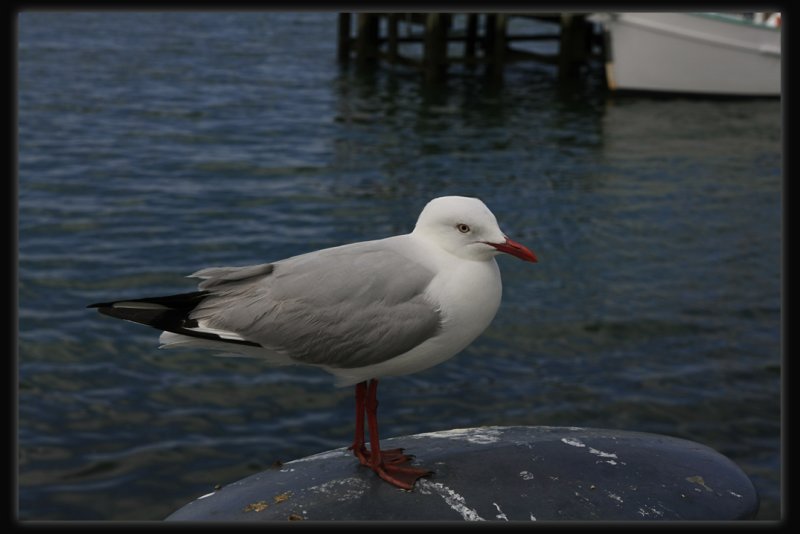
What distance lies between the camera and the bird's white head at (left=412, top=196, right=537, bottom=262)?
479cm

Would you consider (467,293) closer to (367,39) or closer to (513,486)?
(513,486)

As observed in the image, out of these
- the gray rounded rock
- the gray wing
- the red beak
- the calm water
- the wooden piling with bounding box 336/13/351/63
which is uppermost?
the red beak

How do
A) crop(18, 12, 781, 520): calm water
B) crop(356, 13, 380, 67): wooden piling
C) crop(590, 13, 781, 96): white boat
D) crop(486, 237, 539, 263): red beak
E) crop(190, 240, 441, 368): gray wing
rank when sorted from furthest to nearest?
crop(356, 13, 380, 67): wooden piling
crop(590, 13, 781, 96): white boat
crop(18, 12, 781, 520): calm water
crop(190, 240, 441, 368): gray wing
crop(486, 237, 539, 263): red beak

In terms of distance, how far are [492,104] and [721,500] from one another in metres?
22.3

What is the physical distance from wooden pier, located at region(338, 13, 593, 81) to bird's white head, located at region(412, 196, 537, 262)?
74.2ft

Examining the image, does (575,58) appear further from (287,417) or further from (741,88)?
(287,417)

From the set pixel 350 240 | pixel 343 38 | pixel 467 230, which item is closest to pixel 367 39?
pixel 343 38

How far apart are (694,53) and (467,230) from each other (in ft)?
73.9

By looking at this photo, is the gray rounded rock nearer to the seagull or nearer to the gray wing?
the seagull

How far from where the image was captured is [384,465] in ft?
17.3

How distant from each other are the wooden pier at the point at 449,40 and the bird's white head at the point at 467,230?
22627mm

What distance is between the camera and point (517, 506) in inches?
193

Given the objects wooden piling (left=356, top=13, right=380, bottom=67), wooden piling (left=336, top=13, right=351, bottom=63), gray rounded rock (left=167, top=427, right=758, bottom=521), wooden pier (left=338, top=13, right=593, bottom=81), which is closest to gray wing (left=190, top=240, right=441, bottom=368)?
gray rounded rock (left=167, top=427, right=758, bottom=521)

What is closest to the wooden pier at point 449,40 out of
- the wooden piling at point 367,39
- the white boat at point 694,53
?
the wooden piling at point 367,39
